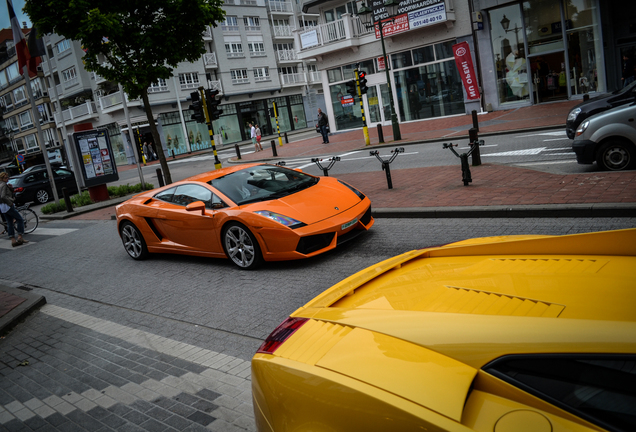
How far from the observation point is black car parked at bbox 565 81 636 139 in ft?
37.9

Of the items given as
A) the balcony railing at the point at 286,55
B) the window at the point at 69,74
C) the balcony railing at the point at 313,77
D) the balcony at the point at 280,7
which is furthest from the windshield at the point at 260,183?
the balcony at the point at 280,7

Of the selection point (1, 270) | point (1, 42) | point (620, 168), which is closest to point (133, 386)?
point (1, 270)

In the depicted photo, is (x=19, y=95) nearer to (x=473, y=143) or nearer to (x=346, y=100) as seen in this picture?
(x=346, y=100)

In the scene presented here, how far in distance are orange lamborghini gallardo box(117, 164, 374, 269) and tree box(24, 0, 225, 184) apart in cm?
982

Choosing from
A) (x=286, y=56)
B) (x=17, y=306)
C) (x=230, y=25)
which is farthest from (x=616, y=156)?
(x=286, y=56)

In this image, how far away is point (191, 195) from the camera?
7707mm

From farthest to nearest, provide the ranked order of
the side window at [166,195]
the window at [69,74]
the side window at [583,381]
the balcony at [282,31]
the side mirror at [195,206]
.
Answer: the balcony at [282,31] → the window at [69,74] → the side window at [166,195] → the side mirror at [195,206] → the side window at [583,381]

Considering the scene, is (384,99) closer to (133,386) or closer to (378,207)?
(378,207)

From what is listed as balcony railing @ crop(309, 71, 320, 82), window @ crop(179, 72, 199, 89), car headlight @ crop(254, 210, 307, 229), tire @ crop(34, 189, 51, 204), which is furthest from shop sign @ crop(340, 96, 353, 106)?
balcony railing @ crop(309, 71, 320, 82)

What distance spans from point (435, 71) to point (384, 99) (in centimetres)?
371

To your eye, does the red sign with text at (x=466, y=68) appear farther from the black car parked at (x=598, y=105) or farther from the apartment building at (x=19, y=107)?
the apartment building at (x=19, y=107)

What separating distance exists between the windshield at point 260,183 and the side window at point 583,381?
18.3 ft

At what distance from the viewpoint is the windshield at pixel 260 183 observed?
7.20 m

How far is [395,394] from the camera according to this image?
176 centimetres
